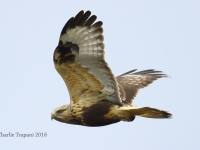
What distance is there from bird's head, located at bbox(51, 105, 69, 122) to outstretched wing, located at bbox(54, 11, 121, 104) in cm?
42

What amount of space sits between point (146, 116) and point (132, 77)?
3097 millimetres

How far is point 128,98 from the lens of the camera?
427 inches

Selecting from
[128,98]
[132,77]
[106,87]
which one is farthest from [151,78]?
[106,87]

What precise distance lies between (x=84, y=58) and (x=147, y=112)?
1.37 m

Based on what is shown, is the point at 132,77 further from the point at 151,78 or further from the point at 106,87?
the point at 106,87

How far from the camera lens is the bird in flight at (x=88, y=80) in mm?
9328

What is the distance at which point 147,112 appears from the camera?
365 inches

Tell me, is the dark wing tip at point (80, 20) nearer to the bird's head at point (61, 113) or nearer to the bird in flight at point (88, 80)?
the bird in flight at point (88, 80)

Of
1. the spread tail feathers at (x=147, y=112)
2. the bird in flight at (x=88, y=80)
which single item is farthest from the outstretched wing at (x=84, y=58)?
the spread tail feathers at (x=147, y=112)

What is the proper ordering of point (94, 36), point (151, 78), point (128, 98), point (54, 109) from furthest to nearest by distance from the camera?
point (151, 78), point (128, 98), point (54, 109), point (94, 36)

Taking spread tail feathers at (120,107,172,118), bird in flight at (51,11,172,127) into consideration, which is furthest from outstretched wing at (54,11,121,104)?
spread tail feathers at (120,107,172,118)

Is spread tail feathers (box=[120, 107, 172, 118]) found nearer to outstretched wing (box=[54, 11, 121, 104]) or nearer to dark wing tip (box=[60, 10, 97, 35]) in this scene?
outstretched wing (box=[54, 11, 121, 104])

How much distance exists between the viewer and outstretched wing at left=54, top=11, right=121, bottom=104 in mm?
9320

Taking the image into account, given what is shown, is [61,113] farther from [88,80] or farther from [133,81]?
[133,81]
